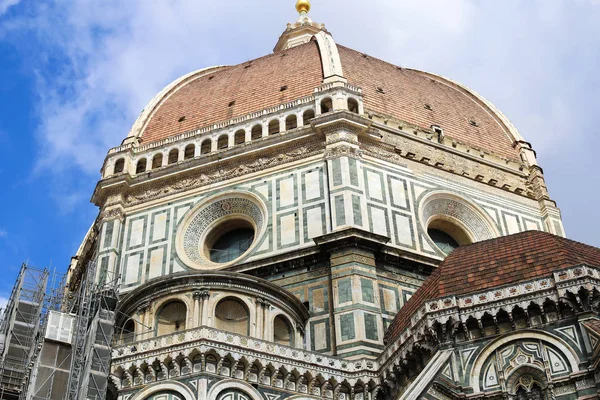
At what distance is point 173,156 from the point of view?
30859 mm

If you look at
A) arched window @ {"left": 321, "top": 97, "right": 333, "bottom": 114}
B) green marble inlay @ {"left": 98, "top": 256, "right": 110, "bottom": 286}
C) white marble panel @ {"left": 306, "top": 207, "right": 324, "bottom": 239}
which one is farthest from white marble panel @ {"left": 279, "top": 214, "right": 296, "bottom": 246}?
green marble inlay @ {"left": 98, "top": 256, "right": 110, "bottom": 286}

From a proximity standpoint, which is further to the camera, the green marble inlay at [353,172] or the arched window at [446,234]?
the arched window at [446,234]

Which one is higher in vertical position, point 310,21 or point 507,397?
point 310,21

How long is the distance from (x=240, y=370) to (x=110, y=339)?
352cm

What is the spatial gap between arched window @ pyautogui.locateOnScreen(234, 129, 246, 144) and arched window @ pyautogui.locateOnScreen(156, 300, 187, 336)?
8.76 metres

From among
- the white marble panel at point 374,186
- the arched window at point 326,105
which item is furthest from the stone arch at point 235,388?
the arched window at point 326,105

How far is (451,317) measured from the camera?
63.4 feet

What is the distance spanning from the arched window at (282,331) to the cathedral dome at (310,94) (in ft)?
31.0

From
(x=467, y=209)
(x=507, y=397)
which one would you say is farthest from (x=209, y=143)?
(x=507, y=397)

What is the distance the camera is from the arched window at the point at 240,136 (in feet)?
99.2

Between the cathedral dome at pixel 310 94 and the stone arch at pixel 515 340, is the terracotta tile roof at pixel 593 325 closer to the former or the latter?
the stone arch at pixel 515 340

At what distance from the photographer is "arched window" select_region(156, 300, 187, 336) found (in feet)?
74.3

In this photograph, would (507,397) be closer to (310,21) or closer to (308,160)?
(308,160)

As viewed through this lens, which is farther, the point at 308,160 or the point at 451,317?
the point at 308,160
